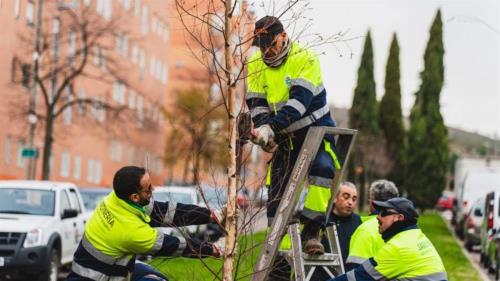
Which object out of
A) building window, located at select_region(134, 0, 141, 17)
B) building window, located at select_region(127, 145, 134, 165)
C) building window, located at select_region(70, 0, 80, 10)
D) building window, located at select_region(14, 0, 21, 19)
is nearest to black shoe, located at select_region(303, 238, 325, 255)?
building window, located at select_region(70, 0, 80, 10)

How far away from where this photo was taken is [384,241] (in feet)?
27.4

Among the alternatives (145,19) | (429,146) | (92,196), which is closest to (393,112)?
(429,146)

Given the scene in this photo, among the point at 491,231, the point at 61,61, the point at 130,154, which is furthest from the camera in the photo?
the point at 130,154

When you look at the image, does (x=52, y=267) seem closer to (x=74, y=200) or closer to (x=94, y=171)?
(x=74, y=200)

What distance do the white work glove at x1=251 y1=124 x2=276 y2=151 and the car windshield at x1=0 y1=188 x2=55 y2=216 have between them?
12302 mm

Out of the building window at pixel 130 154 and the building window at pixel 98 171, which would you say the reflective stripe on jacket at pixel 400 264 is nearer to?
the building window at pixel 98 171

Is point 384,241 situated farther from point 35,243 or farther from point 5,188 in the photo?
point 5,188

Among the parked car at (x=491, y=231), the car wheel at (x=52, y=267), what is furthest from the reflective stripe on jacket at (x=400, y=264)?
the parked car at (x=491, y=231)

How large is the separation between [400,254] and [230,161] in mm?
1433

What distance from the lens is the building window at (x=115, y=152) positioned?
75.2 m

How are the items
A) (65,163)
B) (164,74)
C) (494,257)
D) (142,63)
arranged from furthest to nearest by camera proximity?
1. (164,74)
2. (142,63)
3. (65,163)
4. (494,257)

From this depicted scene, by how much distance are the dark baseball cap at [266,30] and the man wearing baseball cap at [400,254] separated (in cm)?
135

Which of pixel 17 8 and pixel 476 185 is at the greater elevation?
pixel 17 8

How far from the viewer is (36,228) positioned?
18.9 meters
